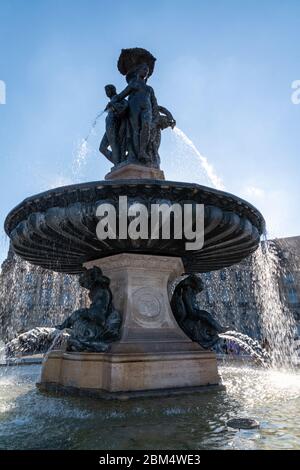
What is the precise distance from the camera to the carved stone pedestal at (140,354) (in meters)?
4.24

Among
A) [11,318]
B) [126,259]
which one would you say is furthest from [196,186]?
[11,318]

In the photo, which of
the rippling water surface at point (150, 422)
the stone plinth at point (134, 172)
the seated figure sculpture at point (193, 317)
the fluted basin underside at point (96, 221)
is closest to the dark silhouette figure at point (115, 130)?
the stone plinth at point (134, 172)

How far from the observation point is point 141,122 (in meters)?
6.67

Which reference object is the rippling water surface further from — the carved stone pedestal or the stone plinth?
the stone plinth

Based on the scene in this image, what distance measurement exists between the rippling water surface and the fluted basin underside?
203cm

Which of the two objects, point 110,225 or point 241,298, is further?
point 241,298

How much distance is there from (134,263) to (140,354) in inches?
56.2

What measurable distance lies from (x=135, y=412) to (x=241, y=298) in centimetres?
4883

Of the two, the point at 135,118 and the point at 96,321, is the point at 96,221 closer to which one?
the point at 96,321

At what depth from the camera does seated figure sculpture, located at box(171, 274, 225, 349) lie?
547 cm

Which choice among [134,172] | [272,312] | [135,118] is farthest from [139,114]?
[272,312]

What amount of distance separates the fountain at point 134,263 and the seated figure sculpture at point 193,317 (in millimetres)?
16

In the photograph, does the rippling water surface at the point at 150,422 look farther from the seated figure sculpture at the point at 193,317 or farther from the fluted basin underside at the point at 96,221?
the fluted basin underside at the point at 96,221
